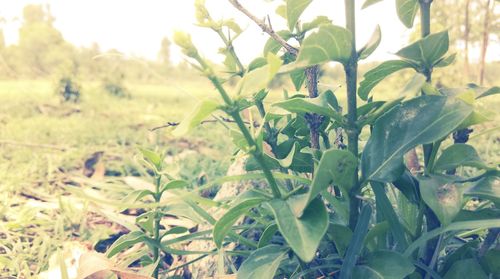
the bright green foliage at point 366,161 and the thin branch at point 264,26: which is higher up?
the thin branch at point 264,26

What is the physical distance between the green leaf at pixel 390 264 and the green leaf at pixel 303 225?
15 centimetres

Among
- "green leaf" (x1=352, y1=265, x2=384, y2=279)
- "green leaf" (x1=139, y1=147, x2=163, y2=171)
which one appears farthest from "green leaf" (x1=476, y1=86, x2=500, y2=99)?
"green leaf" (x1=139, y1=147, x2=163, y2=171)

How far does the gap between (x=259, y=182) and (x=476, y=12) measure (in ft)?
10.4

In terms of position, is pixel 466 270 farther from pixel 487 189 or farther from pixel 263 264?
pixel 263 264

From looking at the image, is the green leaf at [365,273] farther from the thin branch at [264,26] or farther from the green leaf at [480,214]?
the thin branch at [264,26]

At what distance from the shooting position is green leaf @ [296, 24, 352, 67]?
0.57 metres

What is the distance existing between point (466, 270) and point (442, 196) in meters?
0.15

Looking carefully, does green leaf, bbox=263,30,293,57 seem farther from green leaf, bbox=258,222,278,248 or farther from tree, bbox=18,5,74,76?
tree, bbox=18,5,74,76

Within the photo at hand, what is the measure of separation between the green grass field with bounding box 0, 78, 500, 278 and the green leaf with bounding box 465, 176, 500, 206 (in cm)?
9

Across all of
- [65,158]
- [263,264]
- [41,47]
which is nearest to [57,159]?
[65,158]

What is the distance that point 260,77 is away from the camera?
1.84 feet

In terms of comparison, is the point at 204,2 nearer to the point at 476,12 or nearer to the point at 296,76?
the point at 296,76

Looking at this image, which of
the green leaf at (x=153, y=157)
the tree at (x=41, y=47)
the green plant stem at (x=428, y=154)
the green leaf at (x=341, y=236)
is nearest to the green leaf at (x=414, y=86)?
the green plant stem at (x=428, y=154)

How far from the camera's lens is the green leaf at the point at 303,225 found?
531 mm
